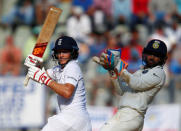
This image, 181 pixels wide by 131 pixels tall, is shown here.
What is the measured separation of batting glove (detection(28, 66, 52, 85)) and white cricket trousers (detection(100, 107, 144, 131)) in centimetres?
97

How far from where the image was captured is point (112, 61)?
215 inches

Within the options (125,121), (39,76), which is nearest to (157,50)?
(125,121)

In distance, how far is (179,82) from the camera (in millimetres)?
10234

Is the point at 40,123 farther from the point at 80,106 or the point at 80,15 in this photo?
the point at 80,106

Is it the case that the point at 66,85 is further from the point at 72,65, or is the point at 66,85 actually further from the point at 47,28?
the point at 47,28

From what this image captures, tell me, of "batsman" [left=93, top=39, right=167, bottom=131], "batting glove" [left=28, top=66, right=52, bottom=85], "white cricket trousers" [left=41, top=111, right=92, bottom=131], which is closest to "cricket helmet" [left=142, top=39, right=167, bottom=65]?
"batsman" [left=93, top=39, right=167, bottom=131]

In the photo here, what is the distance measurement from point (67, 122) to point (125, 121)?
790 millimetres

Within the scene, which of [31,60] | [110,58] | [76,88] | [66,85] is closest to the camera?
[66,85]

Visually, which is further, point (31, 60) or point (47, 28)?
point (47, 28)

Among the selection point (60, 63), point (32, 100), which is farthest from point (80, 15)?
point (60, 63)

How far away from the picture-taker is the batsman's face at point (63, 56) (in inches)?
207

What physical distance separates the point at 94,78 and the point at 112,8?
8.56 feet

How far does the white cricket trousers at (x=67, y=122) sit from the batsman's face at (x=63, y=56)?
64 cm

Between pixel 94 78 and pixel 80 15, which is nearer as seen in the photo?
pixel 94 78
